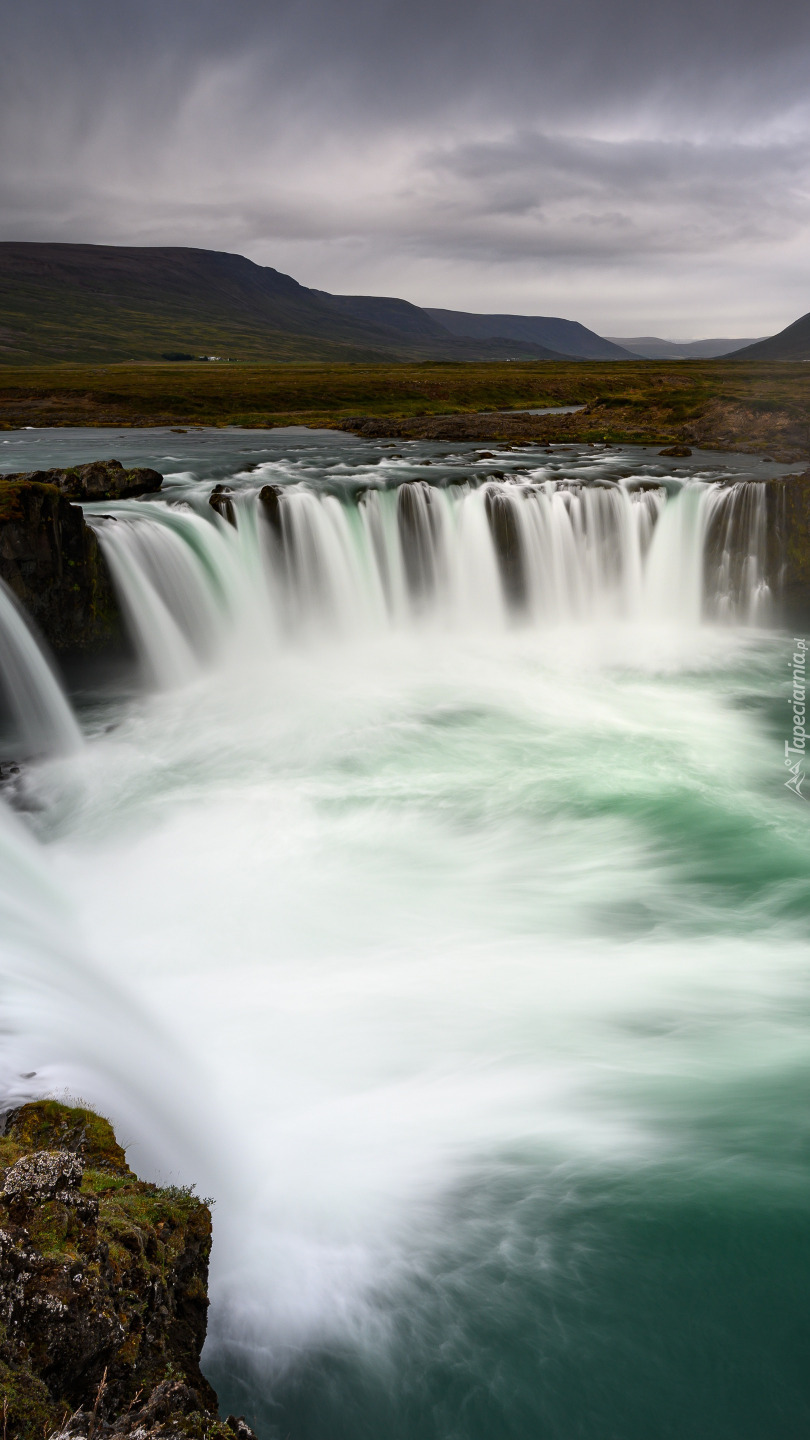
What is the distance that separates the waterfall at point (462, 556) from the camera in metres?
21.3

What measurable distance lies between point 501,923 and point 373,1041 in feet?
9.84

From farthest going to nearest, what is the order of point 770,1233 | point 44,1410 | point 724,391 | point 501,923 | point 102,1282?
point 724,391 → point 501,923 → point 770,1233 → point 102,1282 → point 44,1410

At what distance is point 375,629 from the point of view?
23.0 metres

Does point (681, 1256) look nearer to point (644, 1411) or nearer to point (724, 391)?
point (644, 1411)

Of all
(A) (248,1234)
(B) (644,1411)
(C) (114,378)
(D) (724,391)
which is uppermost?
(C) (114,378)

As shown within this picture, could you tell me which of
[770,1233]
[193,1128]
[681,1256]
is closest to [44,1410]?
[193,1128]

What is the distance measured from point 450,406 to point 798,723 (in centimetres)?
5260

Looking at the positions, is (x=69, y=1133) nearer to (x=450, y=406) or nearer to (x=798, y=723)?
(x=798, y=723)

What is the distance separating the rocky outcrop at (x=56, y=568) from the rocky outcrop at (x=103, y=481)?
219cm

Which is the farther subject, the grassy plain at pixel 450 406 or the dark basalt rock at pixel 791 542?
the grassy plain at pixel 450 406

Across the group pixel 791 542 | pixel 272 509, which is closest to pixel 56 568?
pixel 272 509

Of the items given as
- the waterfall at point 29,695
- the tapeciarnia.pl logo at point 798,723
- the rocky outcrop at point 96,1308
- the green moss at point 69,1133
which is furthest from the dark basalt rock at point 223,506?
the rocky outcrop at point 96,1308

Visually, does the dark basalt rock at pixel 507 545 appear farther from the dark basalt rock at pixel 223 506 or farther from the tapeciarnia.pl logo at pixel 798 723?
the tapeciarnia.pl logo at pixel 798 723

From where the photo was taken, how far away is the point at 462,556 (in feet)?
79.7
